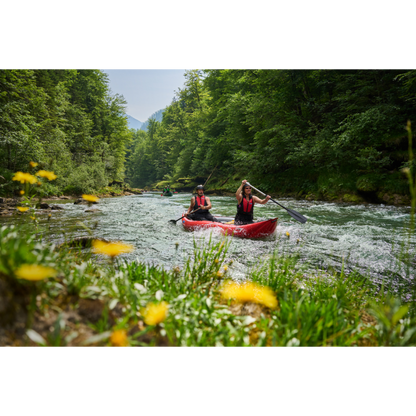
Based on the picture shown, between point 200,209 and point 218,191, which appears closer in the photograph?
point 200,209

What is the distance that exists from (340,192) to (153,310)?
13.4 meters

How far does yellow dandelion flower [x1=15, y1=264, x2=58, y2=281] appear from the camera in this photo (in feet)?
2.91

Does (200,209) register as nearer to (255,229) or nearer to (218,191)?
(255,229)

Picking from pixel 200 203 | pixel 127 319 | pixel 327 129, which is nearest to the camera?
pixel 127 319

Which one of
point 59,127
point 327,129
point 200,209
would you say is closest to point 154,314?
point 200,209

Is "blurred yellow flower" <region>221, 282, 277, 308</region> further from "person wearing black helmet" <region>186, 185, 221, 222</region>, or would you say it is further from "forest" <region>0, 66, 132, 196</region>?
"person wearing black helmet" <region>186, 185, 221, 222</region>

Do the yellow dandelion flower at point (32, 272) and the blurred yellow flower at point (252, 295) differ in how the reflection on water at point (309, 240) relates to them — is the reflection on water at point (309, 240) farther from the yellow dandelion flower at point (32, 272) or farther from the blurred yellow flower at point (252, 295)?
the yellow dandelion flower at point (32, 272)

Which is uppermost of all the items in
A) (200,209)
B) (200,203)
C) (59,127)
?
(59,127)

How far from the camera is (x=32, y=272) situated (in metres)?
0.90

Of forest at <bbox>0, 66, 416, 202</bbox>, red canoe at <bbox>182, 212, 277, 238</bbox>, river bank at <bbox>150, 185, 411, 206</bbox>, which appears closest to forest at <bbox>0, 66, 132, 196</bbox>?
forest at <bbox>0, 66, 416, 202</bbox>

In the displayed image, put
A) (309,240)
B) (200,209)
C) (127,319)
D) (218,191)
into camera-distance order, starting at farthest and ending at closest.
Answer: (218,191)
(200,209)
(309,240)
(127,319)

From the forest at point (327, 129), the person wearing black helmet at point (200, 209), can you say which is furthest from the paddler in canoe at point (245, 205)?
the forest at point (327, 129)

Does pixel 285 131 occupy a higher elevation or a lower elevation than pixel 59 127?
lower

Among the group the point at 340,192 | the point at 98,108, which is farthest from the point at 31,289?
the point at 98,108
